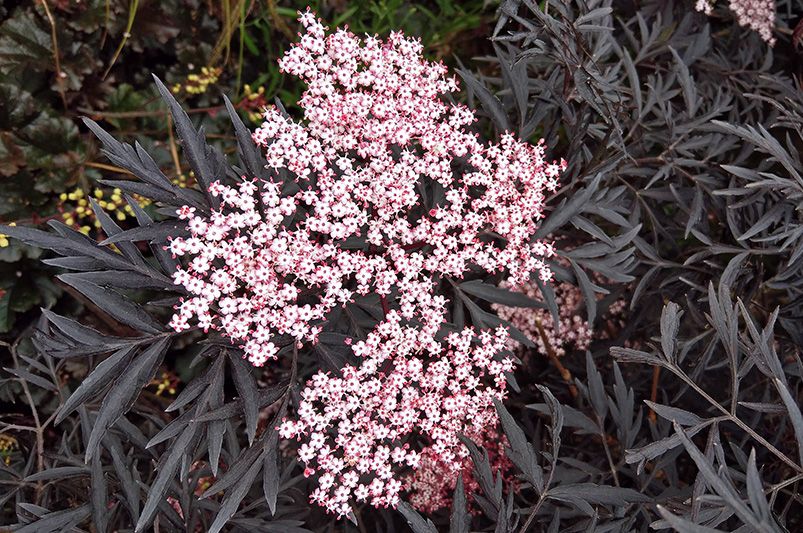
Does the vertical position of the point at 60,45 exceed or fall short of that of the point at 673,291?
it exceeds it

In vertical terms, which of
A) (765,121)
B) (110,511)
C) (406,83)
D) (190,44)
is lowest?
(110,511)

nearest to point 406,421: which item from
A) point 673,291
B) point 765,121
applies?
point 673,291

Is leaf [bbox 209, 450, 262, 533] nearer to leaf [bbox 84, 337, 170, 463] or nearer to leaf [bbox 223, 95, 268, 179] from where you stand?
leaf [bbox 84, 337, 170, 463]

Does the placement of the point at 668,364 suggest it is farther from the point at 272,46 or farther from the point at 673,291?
the point at 272,46

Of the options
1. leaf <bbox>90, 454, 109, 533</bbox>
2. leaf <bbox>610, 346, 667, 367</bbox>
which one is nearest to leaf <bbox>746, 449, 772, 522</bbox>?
leaf <bbox>610, 346, 667, 367</bbox>

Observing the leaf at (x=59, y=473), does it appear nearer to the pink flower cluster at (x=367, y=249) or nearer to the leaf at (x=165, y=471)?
the leaf at (x=165, y=471)

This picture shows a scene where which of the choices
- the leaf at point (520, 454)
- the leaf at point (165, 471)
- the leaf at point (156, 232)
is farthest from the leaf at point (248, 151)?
the leaf at point (520, 454)

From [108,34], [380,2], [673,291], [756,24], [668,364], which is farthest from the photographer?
[380,2]

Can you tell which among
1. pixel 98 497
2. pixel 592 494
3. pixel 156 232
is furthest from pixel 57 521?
pixel 592 494
